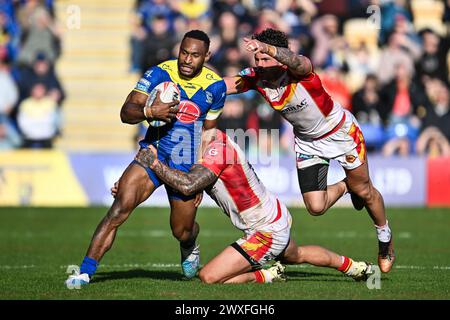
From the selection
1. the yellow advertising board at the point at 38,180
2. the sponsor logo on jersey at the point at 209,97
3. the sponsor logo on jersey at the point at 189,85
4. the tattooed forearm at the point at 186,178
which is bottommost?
the yellow advertising board at the point at 38,180

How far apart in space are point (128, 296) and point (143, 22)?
632 inches

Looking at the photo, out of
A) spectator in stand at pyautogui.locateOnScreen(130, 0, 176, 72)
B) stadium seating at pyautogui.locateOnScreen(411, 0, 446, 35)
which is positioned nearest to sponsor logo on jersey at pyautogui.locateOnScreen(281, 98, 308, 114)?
spectator in stand at pyautogui.locateOnScreen(130, 0, 176, 72)

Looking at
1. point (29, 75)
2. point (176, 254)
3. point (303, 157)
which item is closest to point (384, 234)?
point (303, 157)

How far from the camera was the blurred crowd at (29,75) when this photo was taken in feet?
76.7

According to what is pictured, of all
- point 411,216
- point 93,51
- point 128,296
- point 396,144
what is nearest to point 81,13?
point 93,51

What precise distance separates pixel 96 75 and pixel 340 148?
15347mm

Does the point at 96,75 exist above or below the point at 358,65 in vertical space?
below

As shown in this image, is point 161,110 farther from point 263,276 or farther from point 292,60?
point 263,276

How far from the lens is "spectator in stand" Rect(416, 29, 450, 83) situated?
23266 millimetres

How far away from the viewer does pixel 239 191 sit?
408 inches

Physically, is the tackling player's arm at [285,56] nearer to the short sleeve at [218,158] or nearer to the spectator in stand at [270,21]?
the short sleeve at [218,158]

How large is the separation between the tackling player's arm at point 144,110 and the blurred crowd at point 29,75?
1328 cm

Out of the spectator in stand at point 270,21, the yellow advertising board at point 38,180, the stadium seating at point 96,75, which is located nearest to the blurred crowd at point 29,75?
the stadium seating at point 96,75

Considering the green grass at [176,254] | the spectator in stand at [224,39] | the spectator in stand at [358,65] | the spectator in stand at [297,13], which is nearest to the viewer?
the green grass at [176,254]
